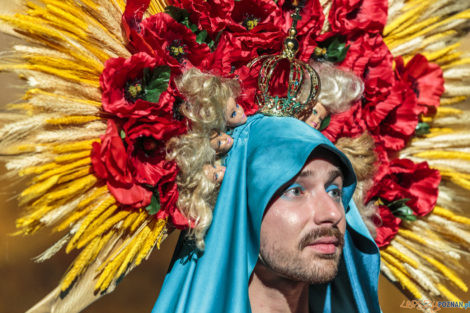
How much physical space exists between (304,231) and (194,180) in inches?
12.9

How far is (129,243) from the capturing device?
50.8 inches

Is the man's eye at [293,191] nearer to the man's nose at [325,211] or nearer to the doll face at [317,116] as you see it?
the man's nose at [325,211]

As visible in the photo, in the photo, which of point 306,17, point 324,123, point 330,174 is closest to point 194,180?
point 330,174

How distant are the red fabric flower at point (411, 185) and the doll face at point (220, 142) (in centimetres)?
55

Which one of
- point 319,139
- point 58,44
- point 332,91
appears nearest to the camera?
point 58,44

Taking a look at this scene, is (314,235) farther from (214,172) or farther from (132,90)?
(132,90)

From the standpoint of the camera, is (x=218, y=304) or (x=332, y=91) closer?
(x=218, y=304)

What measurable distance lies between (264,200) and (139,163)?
0.34 meters

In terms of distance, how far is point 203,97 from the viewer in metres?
1.28

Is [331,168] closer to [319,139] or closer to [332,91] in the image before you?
[319,139]

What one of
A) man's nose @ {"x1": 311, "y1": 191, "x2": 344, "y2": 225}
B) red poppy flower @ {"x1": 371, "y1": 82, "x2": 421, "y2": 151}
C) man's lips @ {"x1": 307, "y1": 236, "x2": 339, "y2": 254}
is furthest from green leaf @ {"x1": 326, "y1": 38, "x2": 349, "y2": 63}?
man's lips @ {"x1": 307, "y1": 236, "x2": 339, "y2": 254}

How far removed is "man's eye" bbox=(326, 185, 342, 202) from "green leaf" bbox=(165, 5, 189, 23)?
63cm

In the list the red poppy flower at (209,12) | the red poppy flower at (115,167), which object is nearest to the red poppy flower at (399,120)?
the red poppy flower at (209,12)

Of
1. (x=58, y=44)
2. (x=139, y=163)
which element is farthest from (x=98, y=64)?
Answer: (x=139, y=163)
